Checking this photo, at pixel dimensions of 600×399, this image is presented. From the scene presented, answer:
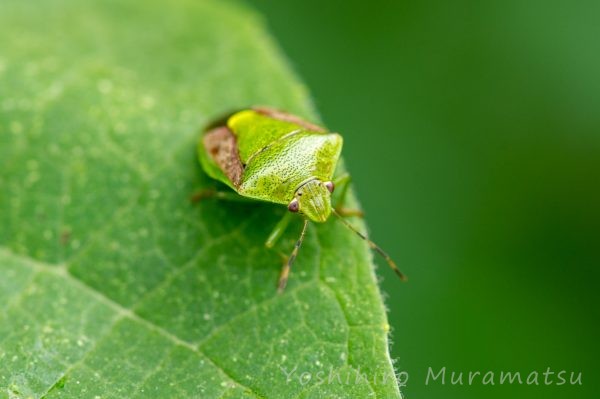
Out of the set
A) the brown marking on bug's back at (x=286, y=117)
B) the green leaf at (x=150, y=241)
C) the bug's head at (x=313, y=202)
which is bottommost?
the green leaf at (x=150, y=241)

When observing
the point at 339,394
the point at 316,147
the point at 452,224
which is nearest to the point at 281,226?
the point at 316,147

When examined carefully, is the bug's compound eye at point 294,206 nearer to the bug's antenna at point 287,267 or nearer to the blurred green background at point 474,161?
the bug's antenna at point 287,267

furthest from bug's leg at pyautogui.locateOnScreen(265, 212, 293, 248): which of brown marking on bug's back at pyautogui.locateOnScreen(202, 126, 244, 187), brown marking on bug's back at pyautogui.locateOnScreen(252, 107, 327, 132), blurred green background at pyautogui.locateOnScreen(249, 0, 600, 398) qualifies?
blurred green background at pyautogui.locateOnScreen(249, 0, 600, 398)

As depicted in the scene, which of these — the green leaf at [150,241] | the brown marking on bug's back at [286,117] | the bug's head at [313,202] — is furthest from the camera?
the brown marking on bug's back at [286,117]

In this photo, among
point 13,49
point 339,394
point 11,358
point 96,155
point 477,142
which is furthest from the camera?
point 477,142

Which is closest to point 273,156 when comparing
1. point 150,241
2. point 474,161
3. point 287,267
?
point 287,267

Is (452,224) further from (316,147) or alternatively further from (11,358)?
(11,358)

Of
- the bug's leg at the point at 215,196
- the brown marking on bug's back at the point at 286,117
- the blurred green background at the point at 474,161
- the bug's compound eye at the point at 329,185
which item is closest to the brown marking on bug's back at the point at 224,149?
the bug's leg at the point at 215,196

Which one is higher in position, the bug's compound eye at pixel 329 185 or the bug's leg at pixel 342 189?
the bug's compound eye at pixel 329 185
